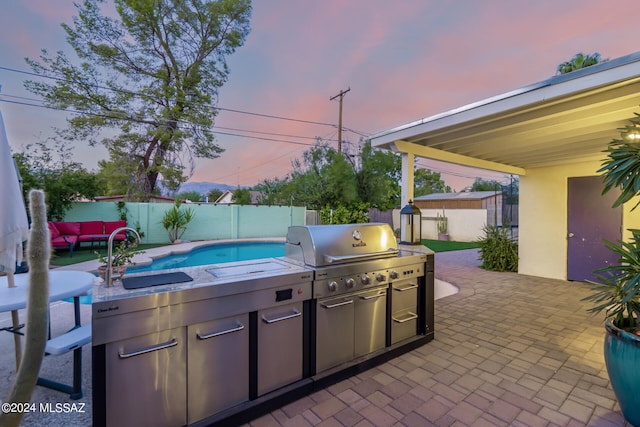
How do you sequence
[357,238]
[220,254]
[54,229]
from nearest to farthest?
1. [357,238]
2. [54,229]
3. [220,254]

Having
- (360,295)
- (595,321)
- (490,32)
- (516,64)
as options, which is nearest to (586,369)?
(595,321)

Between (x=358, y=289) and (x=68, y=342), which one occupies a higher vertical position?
(x=358, y=289)

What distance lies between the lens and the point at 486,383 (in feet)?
8.06

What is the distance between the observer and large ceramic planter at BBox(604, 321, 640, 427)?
1.84 metres

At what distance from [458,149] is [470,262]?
4507mm

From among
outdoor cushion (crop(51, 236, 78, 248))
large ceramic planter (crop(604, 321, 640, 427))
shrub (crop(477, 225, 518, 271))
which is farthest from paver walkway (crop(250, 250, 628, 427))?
outdoor cushion (crop(51, 236, 78, 248))

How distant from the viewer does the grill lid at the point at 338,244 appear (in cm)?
243

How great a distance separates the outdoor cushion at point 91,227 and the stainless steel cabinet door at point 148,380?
9799 millimetres

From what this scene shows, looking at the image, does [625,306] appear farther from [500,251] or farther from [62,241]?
[62,241]

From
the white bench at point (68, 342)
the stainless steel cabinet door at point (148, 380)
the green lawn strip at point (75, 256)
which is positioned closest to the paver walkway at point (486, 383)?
the stainless steel cabinet door at point (148, 380)

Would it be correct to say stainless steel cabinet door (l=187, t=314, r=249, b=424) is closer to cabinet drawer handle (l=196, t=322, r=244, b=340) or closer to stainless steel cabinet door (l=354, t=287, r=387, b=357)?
cabinet drawer handle (l=196, t=322, r=244, b=340)

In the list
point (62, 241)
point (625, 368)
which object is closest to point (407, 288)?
point (625, 368)

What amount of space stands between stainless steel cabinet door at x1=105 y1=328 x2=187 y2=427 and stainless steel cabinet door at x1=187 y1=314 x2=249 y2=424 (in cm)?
6

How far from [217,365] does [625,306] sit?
2.86 meters
